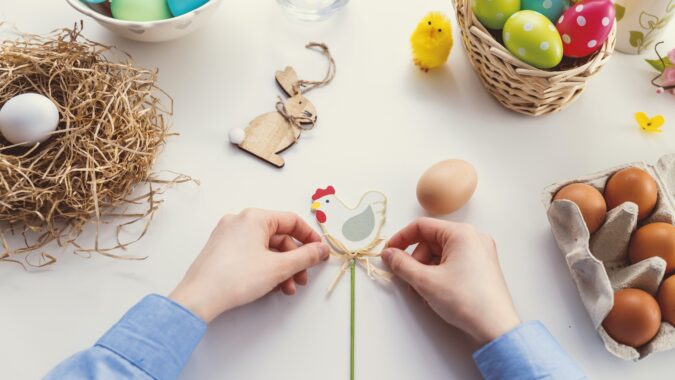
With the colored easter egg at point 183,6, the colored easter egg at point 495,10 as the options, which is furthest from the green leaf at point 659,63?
the colored easter egg at point 183,6

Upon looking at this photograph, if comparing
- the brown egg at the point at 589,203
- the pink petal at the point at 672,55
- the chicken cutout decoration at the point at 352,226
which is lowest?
the chicken cutout decoration at the point at 352,226

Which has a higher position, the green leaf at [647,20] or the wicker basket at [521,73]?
the green leaf at [647,20]

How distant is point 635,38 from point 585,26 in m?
0.24

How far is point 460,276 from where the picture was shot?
0.78 metres

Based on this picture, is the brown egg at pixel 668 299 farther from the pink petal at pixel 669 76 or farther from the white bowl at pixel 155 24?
the white bowl at pixel 155 24

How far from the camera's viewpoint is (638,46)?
3.52 feet

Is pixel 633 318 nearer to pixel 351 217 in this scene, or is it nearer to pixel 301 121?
pixel 351 217

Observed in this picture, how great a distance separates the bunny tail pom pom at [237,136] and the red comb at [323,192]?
16 cm

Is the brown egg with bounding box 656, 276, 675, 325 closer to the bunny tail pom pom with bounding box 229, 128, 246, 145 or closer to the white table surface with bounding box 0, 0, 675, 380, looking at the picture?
the white table surface with bounding box 0, 0, 675, 380

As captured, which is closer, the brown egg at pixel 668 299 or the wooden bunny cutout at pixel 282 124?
the brown egg at pixel 668 299

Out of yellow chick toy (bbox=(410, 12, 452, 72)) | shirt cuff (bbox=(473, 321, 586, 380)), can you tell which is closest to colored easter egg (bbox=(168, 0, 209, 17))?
yellow chick toy (bbox=(410, 12, 452, 72))

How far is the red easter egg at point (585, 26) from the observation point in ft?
2.90

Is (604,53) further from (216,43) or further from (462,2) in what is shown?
(216,43)

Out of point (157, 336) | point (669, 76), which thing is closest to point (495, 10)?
point (669, 76)
